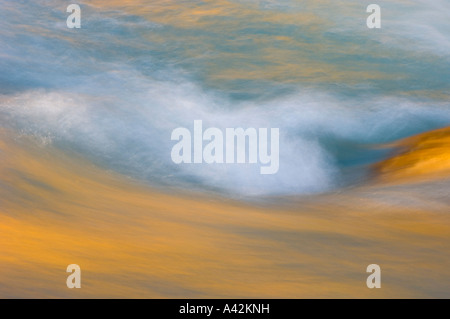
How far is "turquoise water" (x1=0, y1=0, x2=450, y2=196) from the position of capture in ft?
17.8

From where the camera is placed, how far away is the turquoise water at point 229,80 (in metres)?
5.44

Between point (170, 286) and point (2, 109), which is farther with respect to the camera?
point (2, 109)

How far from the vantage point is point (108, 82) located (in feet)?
→ 22.4

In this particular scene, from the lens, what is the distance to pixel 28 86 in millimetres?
6453

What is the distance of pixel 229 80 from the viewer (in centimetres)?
719

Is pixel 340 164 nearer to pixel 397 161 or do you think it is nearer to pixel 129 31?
pixel 397 161

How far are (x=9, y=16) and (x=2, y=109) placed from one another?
110 inches

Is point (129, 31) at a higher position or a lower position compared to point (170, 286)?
higher

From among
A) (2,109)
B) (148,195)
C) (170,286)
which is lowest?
A: (170,286)

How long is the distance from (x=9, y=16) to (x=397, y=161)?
4.80 m

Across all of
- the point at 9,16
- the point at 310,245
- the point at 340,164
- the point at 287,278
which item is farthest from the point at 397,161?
the point at 9,16

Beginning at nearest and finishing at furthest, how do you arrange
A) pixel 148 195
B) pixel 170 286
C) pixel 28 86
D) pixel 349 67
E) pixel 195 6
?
1. pixel 170 286
2. pixel 148 195
3. pixel 28 86
4. pixel 349 67
5. pixel 195 6

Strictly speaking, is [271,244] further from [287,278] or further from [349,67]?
[349,67]

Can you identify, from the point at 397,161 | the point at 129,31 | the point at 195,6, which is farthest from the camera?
the point at 195,6
